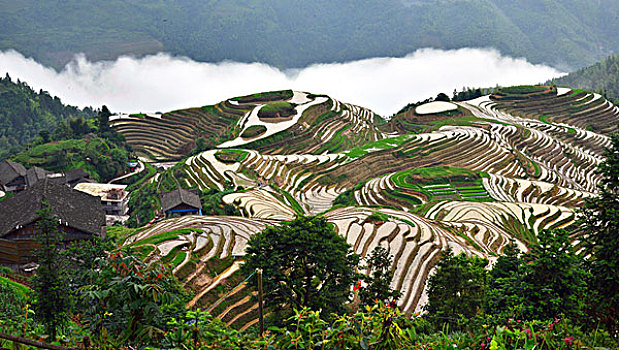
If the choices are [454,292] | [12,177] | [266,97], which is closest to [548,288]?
[454,292]

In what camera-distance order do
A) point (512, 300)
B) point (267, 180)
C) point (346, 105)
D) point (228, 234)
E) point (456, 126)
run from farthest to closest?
point (346, 105) → point (456, 126) → point (267, 180) → point (228, 234) → point (512, 300)

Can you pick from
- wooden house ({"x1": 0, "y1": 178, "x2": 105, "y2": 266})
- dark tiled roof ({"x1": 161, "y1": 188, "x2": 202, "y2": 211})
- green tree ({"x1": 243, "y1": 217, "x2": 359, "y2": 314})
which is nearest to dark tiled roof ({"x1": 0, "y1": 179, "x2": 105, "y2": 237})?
wooden house ({"x1": 0, "y1": 178, "x2": 105, "y2": 266})

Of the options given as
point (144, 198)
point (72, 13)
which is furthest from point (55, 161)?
point (72, 13)

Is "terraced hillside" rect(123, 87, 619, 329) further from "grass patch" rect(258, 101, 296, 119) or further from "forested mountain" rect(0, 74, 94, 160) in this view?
"forested mountain" rect(0, 74, 94, 160)

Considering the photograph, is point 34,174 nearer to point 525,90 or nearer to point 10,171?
point 10,171

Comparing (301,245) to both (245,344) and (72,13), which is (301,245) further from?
(72,13)

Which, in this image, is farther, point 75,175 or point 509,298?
point 75,175

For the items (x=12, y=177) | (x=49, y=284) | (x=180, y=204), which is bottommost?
(x=49, y=284)
